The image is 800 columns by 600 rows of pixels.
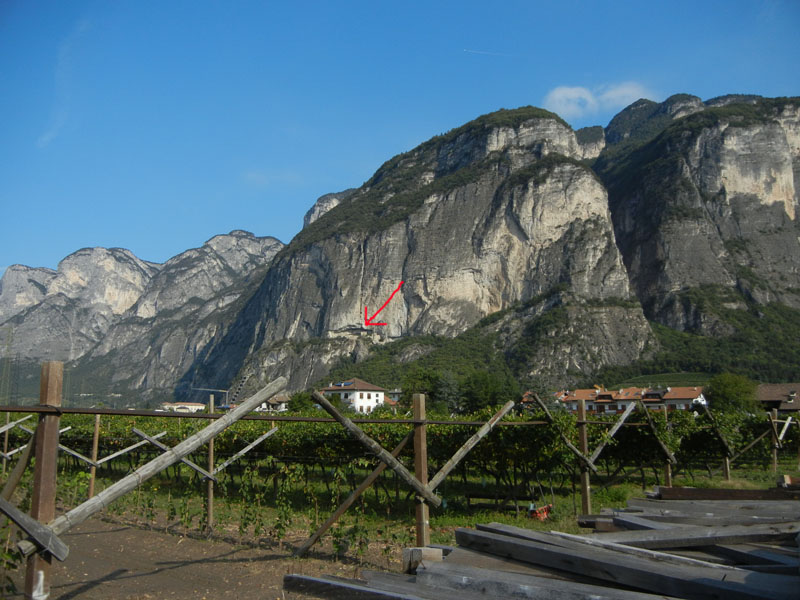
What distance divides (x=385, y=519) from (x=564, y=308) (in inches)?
4143

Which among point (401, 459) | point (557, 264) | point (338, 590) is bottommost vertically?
point (401, 459)

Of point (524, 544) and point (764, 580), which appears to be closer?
point (764, 580)

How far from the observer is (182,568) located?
6699mm

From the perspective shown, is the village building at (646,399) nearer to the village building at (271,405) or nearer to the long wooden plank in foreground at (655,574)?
the village building at (271,405)

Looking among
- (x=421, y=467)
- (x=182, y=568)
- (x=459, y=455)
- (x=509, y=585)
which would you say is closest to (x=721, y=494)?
(x=459, y=455)

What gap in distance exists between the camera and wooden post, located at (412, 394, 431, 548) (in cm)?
627

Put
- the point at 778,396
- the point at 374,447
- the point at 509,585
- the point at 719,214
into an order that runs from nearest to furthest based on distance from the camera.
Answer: the point at 509,585 → the point at 374,447 → the point at 778,396 → the point at 719,214

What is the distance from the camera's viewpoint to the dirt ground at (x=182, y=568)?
18.4 ft

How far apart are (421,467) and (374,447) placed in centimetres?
84

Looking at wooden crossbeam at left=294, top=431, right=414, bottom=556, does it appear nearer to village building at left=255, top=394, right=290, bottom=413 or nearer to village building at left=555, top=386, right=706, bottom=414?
village building at left=255, top=394, right=290, bottom=413

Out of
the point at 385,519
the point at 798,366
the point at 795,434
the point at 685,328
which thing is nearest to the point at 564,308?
the point at 685,328

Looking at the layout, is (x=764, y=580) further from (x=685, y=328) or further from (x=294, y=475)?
(x=685, y=328)

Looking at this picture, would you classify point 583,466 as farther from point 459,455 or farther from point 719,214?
point 719,214

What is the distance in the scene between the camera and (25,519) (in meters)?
3.68
